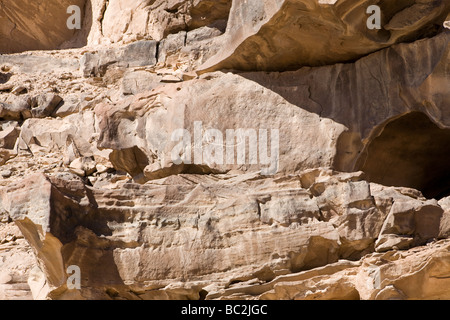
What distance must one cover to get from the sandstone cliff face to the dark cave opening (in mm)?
20

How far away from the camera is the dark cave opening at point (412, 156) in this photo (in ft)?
32.1

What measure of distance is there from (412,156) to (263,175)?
2.48 meters

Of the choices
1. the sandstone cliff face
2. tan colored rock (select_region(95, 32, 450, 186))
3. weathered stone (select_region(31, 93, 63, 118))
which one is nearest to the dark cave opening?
the sandstone cliff face

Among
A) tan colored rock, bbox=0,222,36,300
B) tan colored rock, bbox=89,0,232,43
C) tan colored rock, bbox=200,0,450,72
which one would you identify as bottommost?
tan colored rock, bbox=0,222,36,300

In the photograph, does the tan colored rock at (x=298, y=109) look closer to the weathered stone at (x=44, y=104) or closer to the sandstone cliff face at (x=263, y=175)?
the sandstone cliff face at (x=263, y=175)

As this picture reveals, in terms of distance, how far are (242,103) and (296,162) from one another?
1.08 metres

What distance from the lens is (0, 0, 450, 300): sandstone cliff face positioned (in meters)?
7.73

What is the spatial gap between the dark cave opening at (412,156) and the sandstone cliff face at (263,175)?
0.02 meters

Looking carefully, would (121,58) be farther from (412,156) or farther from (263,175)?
(412,156)

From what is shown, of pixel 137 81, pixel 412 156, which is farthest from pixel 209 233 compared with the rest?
pixel 137 81

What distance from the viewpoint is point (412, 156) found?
10117 mm

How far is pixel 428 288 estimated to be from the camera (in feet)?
24.5

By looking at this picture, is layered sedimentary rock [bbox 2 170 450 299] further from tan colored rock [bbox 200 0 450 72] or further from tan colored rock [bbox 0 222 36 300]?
tan colored rock [bbox 200 0 450 72]

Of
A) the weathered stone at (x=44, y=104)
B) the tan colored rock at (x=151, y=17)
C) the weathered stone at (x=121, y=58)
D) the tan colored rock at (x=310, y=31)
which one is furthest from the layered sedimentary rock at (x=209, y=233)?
the tan colored rock at (x=151, y=17)
